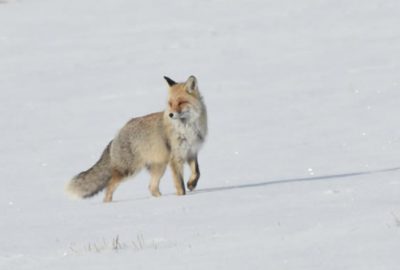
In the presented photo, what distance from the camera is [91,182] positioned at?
13.3 meters

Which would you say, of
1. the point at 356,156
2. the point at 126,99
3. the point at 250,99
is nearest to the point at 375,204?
the point at 356,156

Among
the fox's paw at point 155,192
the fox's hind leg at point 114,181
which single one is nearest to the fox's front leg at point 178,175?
the fox's paw at point 155,192

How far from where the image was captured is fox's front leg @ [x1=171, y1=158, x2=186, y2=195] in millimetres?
12500

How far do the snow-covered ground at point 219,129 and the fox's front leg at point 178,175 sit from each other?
195 millimetres

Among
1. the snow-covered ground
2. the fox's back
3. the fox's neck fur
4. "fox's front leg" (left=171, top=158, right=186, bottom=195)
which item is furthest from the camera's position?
the fox's back

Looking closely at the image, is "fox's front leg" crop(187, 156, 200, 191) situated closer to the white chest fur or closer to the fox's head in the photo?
the white chest fur

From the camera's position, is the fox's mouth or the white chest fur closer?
the fox's mouth

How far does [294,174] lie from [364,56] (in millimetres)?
12276

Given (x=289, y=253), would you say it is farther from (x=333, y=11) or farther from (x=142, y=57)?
(x=333, y=11)

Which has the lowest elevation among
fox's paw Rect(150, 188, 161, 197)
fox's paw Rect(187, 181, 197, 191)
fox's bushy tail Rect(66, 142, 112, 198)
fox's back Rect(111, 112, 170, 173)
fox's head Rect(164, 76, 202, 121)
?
fox's paw Rect(150, 188, 161, 197)

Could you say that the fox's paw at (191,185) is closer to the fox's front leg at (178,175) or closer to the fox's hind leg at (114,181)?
the fox's front leg at (178,175)

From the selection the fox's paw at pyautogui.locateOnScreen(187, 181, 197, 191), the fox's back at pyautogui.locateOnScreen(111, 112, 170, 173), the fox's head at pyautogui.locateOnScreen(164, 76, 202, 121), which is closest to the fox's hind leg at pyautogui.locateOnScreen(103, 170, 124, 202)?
the fox's back at pyautogui.locateOnScreen(111, 112, 170, 173)

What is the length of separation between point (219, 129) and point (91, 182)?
744 centimetres

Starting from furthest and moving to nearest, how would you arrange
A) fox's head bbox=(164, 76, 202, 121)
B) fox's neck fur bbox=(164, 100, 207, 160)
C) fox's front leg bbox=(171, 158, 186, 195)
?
fox's neck fur bbox=(164, 100, 207, 160)
fox's head bbox=(164, 76, 202, 121)
fox's front leg bbox=(171, 158, 186, 195)
